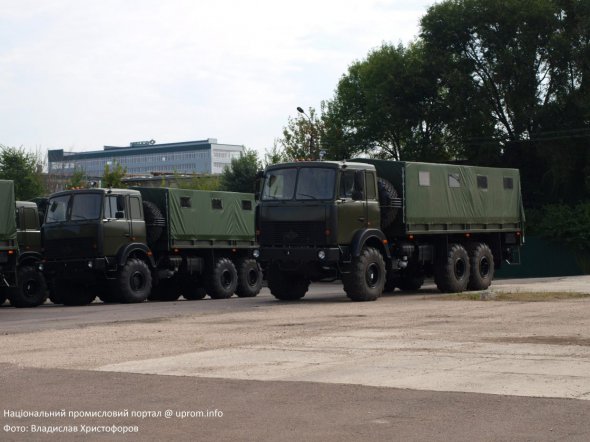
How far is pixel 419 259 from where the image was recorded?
28.4 meters

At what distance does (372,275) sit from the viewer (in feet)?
86.1

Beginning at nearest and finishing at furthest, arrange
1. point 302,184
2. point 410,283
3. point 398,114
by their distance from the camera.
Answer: point 302,184 < point 410,283 < point 398,114

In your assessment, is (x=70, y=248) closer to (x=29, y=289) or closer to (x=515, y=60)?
(x=29, y=289)

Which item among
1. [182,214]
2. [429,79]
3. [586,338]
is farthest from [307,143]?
[586,338]

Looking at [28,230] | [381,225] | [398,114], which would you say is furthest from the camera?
[398,114]

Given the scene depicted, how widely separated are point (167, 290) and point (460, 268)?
27.5 ft

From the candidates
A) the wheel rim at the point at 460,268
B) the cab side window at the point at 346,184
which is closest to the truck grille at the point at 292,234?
the cab side window at the point at 346,184

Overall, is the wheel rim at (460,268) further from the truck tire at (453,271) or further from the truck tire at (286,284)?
the truck tire at (286,284)

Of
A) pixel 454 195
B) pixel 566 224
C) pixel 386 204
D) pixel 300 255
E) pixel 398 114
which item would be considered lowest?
pixel 300 255

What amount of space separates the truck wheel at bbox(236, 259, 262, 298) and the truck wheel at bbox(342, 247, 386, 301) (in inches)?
257

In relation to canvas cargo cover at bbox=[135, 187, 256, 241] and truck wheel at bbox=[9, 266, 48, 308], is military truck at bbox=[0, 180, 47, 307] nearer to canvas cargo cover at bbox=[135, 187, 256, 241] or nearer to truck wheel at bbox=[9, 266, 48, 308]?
truck wheel at bbox=[9, 266, 48, 308]

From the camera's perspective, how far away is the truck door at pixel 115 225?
91.2 ft

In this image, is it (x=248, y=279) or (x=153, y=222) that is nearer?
(x=153, y=222)

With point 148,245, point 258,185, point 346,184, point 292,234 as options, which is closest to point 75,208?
point 148,245
